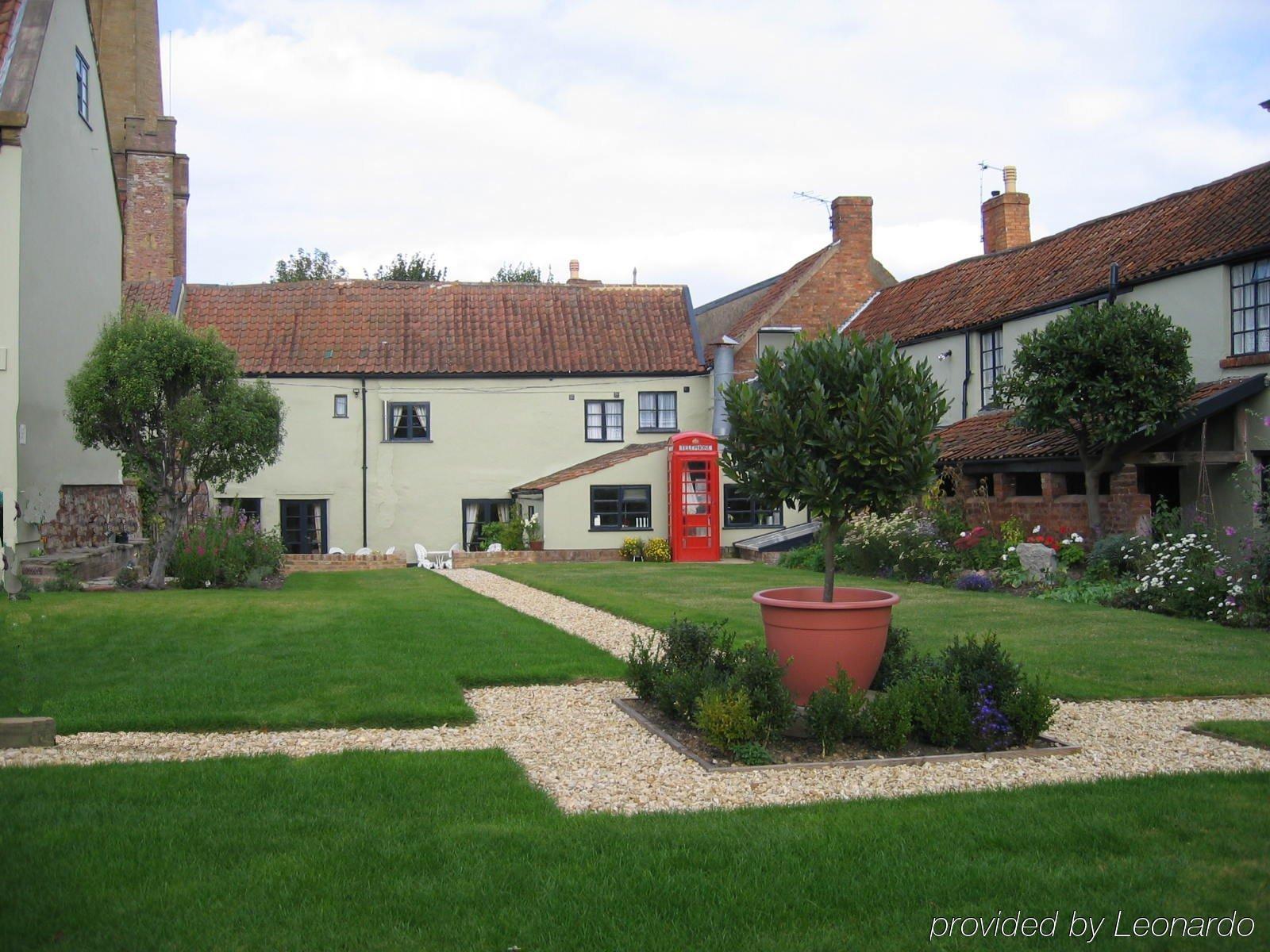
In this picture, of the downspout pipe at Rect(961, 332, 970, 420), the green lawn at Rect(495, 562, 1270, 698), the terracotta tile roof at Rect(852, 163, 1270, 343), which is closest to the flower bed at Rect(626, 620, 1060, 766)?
the green lawn at Rect(495, 562, 1270, 698)

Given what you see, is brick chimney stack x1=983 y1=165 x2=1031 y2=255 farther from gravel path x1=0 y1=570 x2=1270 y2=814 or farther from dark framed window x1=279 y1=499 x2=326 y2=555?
gravel path x1=0 y1=570 x2=1270 y2=814

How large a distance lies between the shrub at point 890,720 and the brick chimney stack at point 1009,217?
23.0 m

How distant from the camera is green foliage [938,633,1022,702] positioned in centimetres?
770

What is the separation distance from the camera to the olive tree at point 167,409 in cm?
1684

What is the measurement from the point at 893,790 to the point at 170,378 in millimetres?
14609

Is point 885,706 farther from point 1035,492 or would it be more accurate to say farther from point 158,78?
point 158,78

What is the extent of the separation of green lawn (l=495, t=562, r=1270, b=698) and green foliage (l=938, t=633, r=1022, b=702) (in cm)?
135

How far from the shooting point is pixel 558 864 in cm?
501

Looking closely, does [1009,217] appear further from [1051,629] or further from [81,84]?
[81,84]

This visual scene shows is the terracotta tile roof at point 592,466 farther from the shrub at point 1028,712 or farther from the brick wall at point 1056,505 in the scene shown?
the shrub at point 1028,712

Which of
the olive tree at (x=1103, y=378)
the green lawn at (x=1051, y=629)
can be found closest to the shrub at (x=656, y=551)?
the green lawn at (x=1051, y=629)

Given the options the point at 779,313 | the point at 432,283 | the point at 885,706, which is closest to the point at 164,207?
the point at 432,283

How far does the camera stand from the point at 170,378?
57.4 feet

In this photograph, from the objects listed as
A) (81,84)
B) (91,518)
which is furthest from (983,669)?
(81,84)
